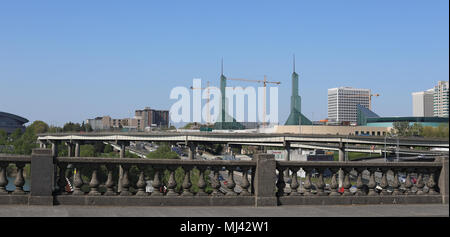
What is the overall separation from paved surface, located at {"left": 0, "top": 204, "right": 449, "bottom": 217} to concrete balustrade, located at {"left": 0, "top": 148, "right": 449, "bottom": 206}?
0.91 feet

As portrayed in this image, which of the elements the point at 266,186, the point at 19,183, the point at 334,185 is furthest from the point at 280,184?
the point at 19,183

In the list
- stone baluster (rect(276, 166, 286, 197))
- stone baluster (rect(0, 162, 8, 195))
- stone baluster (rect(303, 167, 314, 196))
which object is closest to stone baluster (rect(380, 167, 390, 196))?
stone baluster (rect(303, 167, 314, 196))

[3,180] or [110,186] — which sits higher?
[3,180]

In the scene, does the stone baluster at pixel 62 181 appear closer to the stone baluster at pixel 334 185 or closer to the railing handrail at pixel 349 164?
the railing handrail at pixel 349 164

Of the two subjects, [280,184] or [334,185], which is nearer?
[280,184]

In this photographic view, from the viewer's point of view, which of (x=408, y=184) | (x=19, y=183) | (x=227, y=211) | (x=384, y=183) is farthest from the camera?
(x=408, y=184)

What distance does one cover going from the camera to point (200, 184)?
1044 centimetres

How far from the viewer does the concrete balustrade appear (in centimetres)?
980

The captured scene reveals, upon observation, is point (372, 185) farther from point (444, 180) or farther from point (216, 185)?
point (216, 185)

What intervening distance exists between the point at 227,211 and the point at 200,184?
98 cm

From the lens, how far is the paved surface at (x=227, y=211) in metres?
8.95

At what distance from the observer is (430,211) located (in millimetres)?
10344

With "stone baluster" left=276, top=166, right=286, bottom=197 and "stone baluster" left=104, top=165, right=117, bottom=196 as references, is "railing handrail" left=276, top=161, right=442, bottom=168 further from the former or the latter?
"stone baluster" left=104, top=165, right=117, bottom=196
